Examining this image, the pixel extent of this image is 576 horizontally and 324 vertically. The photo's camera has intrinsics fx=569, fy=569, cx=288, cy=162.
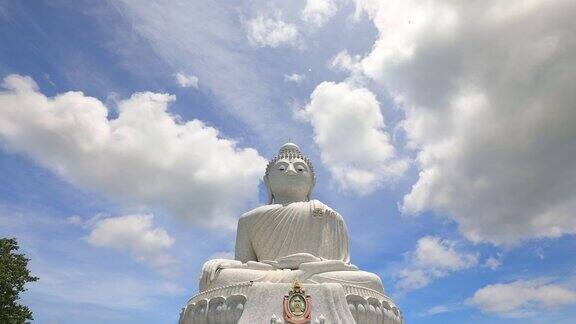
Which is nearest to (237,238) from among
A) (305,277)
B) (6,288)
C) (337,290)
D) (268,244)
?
(268,244)

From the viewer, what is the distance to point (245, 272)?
37.5 ft

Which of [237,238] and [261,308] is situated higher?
[237,238]

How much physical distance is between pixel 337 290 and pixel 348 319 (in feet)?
1.94

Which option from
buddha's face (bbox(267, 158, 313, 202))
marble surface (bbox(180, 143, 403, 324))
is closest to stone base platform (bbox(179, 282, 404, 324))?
marble surface (bbox(180, 143, 403, 324))

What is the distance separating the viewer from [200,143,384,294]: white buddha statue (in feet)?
37.0

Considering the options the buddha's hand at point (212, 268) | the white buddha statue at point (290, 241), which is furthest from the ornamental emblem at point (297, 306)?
the buddha's hand at point (212, 268)

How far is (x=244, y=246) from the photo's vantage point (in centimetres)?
1409

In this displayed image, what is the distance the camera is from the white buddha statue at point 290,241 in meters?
11.3

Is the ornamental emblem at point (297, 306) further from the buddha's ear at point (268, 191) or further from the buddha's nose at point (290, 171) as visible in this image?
the buddha's ear at point (268, 191)

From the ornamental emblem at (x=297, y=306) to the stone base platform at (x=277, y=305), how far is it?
0.46 ft

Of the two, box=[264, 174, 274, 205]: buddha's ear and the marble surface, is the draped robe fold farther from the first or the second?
box=[264, 174, 274, 205]: buddha's ear

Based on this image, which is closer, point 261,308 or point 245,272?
point 261,308

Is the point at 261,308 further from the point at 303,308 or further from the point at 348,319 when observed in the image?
the point at 348,319

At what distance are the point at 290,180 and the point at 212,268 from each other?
3960 millimetres
